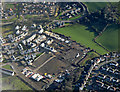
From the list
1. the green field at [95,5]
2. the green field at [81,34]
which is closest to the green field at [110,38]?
the green field at [81,34]

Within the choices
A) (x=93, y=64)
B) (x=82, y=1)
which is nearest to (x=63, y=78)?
(x=93, y=64)

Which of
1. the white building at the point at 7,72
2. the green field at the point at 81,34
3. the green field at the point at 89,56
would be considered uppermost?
the green field at the point at 81,34

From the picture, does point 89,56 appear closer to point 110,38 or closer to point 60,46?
point 60,46

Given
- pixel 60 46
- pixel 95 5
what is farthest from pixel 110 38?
pixel 95 5

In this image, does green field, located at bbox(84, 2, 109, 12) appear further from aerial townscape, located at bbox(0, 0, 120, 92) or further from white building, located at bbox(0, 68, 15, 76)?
white building, located at bbox(0, 68, 15, 76)

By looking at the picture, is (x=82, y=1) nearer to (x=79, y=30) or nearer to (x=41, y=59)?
(x=79, y=30)

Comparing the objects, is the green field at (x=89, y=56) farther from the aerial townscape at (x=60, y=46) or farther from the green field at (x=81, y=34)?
the green field at (x=81, y=34)

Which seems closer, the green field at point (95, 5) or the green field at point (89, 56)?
the green field at point (89, 56)

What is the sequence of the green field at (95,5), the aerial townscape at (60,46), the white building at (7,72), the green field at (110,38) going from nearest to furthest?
the aerial townscape at (60,46) → the white building at (7,72) → the green field at (110,38) → the green field at (95,5)
